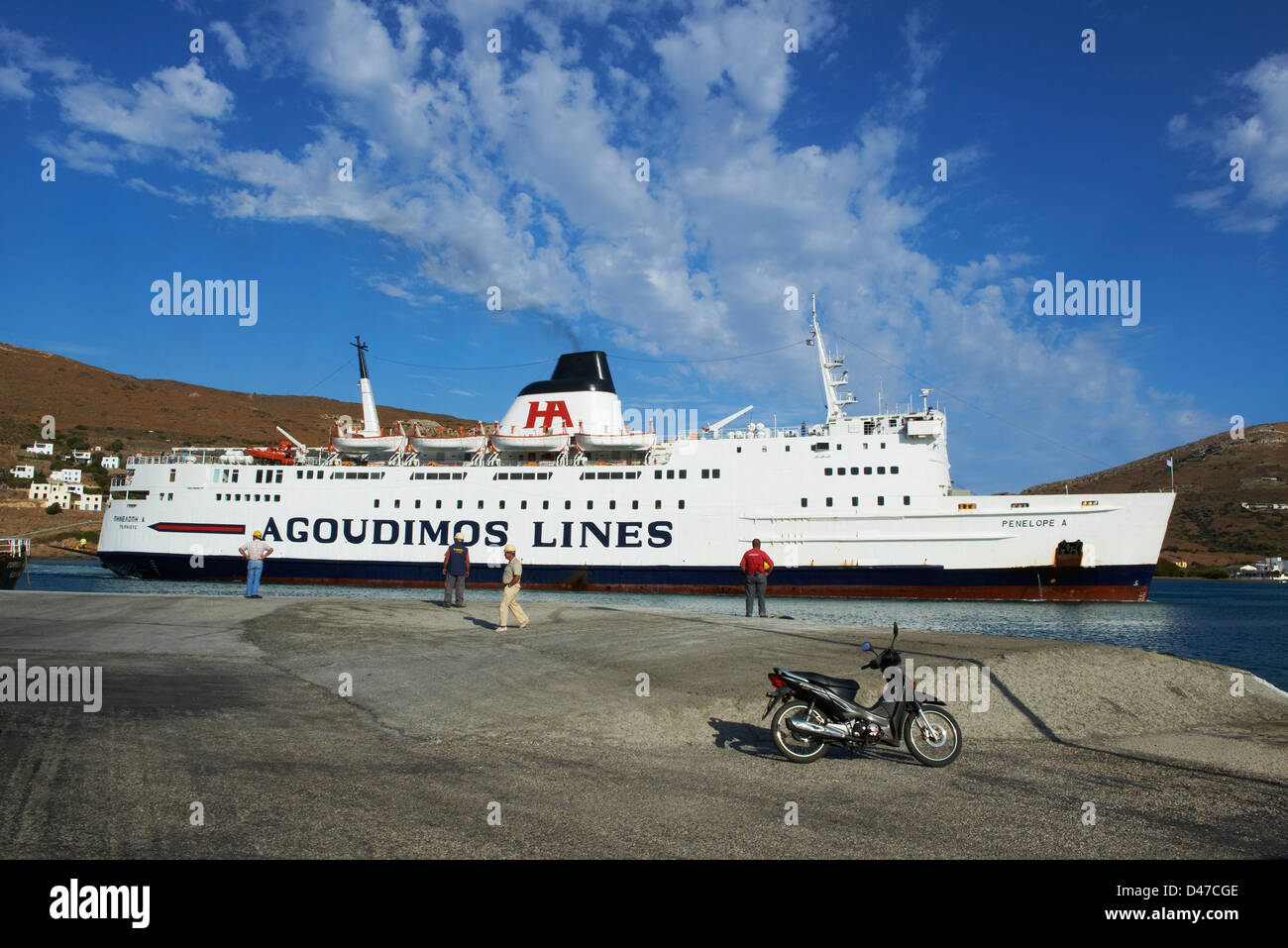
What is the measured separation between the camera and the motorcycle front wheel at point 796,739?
19.2 ft

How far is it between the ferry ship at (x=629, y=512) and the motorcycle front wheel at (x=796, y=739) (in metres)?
25.7

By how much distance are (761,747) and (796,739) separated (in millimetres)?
522

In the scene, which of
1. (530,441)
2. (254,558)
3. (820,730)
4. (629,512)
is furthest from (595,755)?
(530,441)

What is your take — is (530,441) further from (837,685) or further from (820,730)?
(820,730)

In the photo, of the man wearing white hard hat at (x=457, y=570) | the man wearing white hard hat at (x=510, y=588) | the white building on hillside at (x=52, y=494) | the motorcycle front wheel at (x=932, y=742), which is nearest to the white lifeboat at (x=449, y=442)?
the man wearing white hard hat at (x=457, y=570)

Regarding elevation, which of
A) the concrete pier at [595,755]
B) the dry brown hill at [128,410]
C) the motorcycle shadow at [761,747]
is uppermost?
the dry brown hill at [128,410]

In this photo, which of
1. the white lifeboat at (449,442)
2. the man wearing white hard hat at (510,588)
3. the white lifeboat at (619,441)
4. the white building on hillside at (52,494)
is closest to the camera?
the man wearing white hard hat at (510,588)

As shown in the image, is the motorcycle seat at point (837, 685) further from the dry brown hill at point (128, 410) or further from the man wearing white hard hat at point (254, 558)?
Answer: the dry brown hill at point (128, 410)

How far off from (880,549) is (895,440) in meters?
4.67

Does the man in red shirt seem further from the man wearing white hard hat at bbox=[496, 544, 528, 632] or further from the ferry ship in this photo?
the ferry ship

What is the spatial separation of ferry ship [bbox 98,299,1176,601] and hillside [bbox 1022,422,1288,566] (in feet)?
210

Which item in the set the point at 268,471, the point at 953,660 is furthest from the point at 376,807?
the point at 268,471
